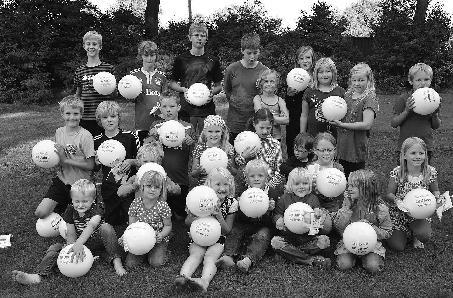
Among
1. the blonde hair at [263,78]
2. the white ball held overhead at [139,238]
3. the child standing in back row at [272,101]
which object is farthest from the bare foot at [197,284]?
the blonde hair at [263,78]

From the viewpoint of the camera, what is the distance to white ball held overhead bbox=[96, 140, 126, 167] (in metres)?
4.73

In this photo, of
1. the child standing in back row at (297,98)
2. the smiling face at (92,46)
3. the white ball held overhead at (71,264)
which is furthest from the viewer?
the child standing in back row at (297,98)

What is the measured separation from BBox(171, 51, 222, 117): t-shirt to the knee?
93.0 inches

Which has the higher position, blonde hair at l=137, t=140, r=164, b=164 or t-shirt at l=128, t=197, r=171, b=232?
blonde hair at l=137, t=140, r=164, b=164

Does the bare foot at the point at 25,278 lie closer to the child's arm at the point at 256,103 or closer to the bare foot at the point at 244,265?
the bare foot at the point at 244,265

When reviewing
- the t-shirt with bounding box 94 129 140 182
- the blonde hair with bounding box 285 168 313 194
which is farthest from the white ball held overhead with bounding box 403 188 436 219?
the t-shirt with bounding box 94 129 140 182

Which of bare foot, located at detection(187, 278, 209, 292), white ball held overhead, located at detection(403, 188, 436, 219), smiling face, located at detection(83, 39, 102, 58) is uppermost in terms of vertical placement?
smiling face, located at detection(83, 39, 102, 58)

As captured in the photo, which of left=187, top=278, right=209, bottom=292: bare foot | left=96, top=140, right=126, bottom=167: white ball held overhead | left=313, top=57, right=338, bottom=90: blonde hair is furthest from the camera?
left=313, top=57, right=338, bottom=90: blonde hair

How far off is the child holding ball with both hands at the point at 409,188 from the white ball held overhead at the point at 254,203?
1.21 meters

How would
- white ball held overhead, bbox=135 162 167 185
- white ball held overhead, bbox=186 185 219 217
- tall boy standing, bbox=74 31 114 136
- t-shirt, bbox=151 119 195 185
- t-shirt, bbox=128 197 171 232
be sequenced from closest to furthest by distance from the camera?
white ball held overhead, bbox=186 185 219 217 → t-shirt, bbox=128 197 171 232 → white ball held overhead, bbox=135 162 167 185 → t-shirt, bbox=151 119 195 185 → tall boy standing, bbox=74 31 114 136

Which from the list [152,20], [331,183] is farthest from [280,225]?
[152,20]

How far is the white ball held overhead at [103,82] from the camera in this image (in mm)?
5410

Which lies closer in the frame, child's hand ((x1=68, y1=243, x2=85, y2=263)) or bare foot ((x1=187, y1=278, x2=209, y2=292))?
bare foot ((x1=187, y1=278, x2=209, y2=292))

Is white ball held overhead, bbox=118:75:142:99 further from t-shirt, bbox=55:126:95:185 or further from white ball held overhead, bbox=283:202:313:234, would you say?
white ball held overhead, bbox=283:202:313:234
